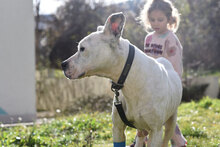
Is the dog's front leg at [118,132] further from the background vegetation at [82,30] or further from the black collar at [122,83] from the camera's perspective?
the background vegetation at [82,30]

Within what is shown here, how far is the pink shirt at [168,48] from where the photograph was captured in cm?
379

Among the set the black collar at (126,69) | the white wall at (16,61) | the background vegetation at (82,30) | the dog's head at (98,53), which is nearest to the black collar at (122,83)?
the black collar at (126,69)

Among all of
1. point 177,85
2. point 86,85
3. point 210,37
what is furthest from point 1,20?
point 210,37

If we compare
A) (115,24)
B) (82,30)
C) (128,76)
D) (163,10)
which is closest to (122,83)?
(128,76)

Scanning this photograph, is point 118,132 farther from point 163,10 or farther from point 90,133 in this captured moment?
point 163,10

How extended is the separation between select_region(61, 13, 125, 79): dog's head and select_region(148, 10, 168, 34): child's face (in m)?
1.38

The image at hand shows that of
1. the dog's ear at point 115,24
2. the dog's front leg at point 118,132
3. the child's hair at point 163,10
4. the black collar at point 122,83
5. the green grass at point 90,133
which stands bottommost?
the green grass at point 90,133

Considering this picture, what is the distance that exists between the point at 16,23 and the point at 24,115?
2244 millimetres

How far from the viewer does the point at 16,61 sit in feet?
24.3

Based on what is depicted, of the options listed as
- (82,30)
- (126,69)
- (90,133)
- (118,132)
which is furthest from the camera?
(82,30)

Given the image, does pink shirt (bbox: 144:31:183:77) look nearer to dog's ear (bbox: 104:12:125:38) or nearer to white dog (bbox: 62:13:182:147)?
white dog (bbox: 62:13:182:147)

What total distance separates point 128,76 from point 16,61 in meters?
5.35

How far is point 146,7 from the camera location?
4027 millimetres

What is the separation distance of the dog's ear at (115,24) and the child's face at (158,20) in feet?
4.56
